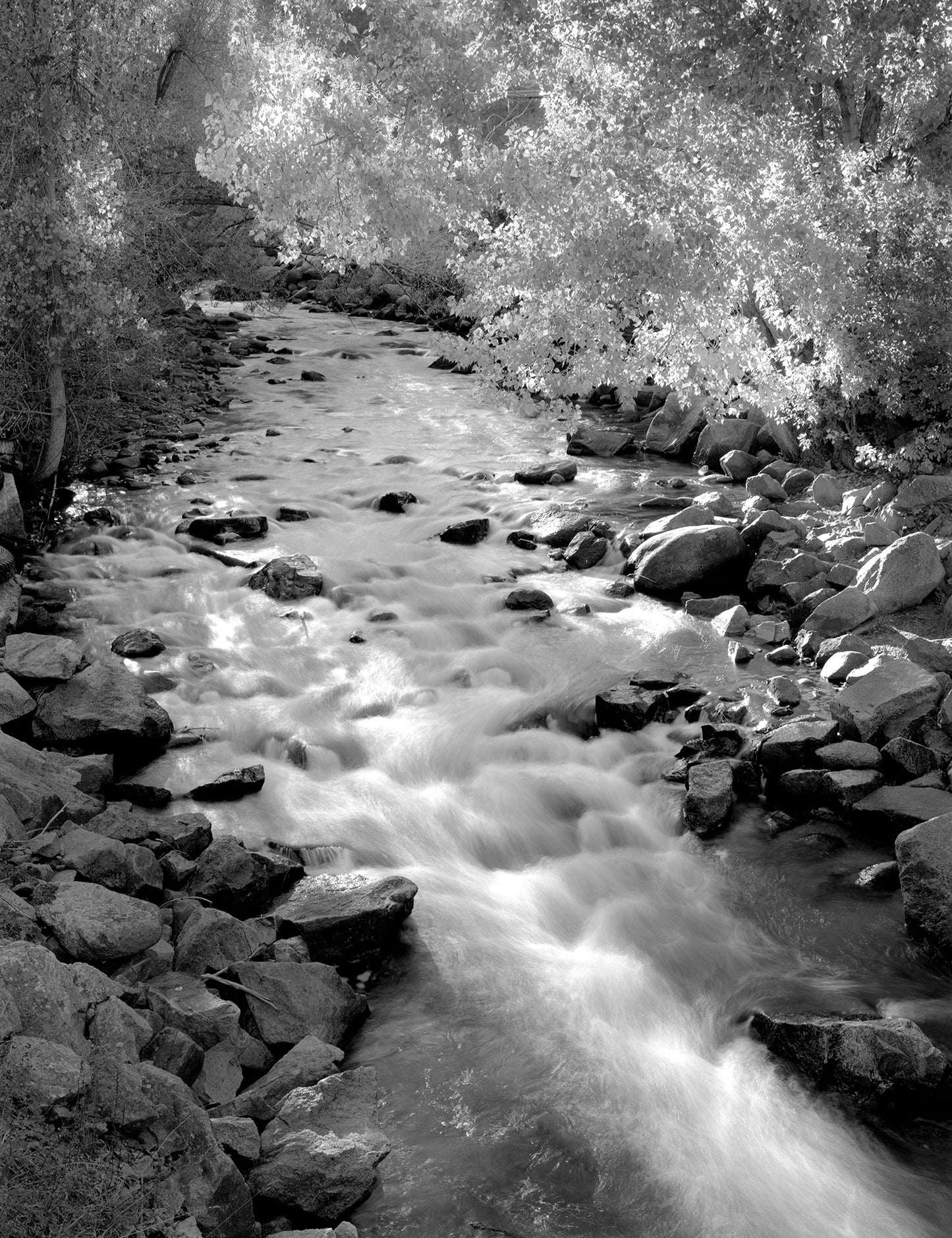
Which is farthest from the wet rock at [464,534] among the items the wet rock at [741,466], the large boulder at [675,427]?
the large boulder at [675,427]

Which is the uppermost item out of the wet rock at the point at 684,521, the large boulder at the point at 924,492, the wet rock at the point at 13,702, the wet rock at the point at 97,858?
the large boulder at the point at 924,492

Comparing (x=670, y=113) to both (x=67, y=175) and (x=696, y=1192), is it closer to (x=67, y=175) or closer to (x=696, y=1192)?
(x=67, y=175)

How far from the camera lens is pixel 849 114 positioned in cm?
1202

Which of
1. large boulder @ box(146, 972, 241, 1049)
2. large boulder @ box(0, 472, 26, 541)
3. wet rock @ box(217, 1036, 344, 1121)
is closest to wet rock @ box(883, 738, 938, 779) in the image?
wet rock @ box(217, 1036, 344, 1121)

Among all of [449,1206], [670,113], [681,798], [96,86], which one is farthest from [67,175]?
[449,1206]

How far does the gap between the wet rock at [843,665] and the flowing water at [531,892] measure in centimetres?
68

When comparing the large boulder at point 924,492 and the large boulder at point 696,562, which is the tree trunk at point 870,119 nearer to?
the large boulder at point 924,492

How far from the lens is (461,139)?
13477 mm

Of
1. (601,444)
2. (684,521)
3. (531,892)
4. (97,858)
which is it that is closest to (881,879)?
(531,892)

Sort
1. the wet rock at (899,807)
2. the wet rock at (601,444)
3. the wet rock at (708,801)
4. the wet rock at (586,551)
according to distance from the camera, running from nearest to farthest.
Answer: the wet rock at (899,807)
the wet rock at (708,801)
the wet rock at (586,551)
the wet rock at (601,444)

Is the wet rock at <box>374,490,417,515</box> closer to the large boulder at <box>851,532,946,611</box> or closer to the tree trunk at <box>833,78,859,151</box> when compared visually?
the large boulder at <box>851,532,946,611</box>

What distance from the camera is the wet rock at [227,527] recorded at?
12.4 metres

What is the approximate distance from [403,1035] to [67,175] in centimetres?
1003

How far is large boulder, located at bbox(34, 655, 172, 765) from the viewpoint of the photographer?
23.6 ft
